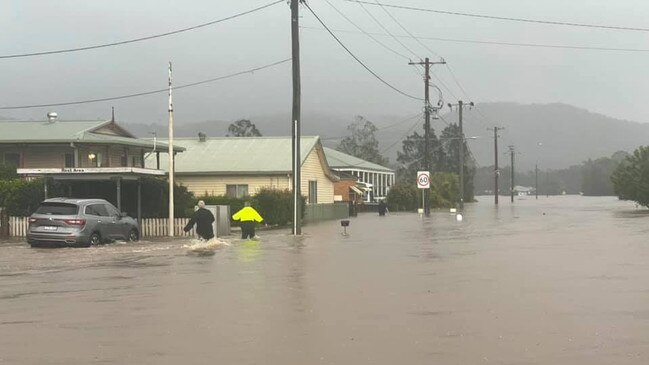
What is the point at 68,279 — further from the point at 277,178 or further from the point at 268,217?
the point at 277,178

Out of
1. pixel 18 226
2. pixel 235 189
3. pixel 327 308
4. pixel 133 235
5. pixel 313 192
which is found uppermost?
pixel 235 189

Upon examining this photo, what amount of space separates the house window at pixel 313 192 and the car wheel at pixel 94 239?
92.2ft

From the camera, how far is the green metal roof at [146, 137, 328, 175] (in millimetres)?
48312

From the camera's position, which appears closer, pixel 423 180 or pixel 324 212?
pixel 324 212

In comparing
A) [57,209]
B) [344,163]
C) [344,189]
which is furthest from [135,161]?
[344,163]

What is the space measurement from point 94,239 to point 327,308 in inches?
586

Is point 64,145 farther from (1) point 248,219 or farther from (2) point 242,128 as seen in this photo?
(2) point 242,128

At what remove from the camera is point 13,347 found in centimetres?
828

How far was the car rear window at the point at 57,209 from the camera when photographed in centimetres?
2303

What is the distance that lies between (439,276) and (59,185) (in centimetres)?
2046

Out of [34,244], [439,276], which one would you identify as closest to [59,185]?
[34,244]

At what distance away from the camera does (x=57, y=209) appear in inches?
909

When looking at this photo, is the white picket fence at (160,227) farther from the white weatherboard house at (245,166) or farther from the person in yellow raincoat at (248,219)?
the white weatherboard house at (245,166)

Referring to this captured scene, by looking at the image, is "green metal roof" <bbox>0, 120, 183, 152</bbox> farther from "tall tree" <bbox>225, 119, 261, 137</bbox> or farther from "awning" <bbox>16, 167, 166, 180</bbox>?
"tall tree" <bbox>225, 119, 261, 137</bbox>
